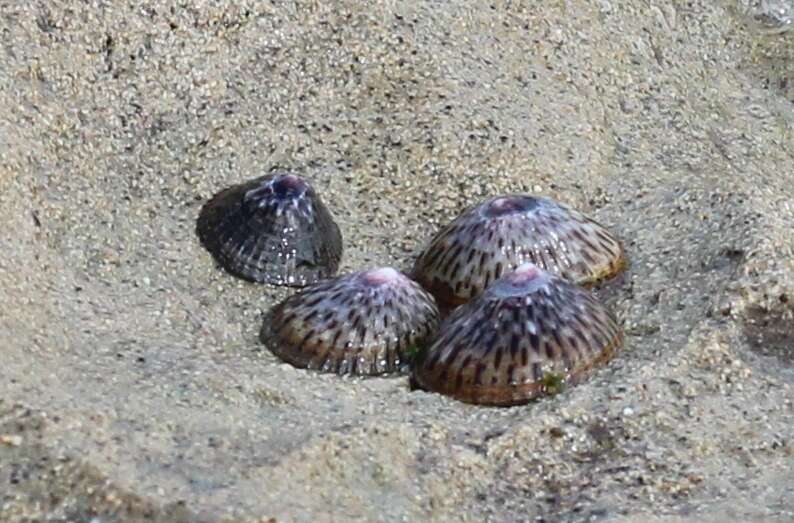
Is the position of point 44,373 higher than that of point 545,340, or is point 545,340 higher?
point 545,340

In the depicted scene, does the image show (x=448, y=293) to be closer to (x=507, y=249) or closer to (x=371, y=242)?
(x=507, y=249)

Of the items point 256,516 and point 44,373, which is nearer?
point 256,516

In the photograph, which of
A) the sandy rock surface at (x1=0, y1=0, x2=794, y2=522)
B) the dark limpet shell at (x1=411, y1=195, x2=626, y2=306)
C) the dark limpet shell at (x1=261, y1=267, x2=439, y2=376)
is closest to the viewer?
the sandy rock surface at (x1=0, y1=0, x2=794, y2=522)

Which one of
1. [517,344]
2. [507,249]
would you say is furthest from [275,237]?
[517,344]

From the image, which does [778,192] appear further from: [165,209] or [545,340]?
[165,209]

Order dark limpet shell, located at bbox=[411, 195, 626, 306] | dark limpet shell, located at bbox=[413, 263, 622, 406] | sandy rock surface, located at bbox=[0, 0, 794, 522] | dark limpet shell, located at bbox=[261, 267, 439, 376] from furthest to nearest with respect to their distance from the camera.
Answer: dark limpet shell, located at bbox=[411, 195, 626, 306] < dark limpet shell, located at bbox=[261, 267, 439, 376] < dark limpet shell, located at bbox=[413, 263, 622, 406] < sandy rock surface, located at bbox=[0, 0, 794, 522]

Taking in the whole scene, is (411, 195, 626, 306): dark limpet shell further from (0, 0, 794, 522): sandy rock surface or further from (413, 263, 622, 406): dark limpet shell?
(413, 263, 622, 406): dark limpet shell

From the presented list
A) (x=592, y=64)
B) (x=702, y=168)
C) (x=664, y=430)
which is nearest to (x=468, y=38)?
(x=592, y=64)

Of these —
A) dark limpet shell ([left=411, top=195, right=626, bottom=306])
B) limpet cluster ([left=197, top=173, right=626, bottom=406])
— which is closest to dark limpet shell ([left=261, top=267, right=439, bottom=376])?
limpet cluster ([left=197, top=173, right=626, bottom=406])
